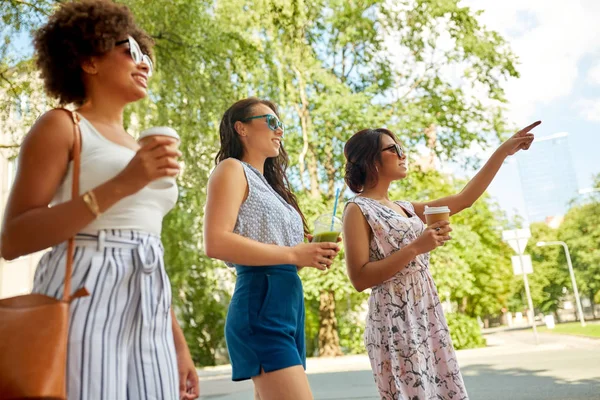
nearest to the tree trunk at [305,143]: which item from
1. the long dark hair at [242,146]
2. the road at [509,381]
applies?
the road at [509,381]

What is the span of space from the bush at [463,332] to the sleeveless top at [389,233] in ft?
55.1

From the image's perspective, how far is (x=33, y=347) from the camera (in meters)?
1.37

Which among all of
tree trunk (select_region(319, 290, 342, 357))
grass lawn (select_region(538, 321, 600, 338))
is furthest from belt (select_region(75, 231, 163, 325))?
tree trunk (select_region(319, 290, 342, 357))

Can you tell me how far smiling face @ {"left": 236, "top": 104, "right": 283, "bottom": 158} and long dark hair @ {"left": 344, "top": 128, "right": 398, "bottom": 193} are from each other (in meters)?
0.64

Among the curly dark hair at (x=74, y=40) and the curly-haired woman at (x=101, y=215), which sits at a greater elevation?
the curly dark hair at (x=74, y=40)

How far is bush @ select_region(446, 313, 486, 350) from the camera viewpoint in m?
19.2

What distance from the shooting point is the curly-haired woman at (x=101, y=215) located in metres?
1.51

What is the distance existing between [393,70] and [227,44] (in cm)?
977

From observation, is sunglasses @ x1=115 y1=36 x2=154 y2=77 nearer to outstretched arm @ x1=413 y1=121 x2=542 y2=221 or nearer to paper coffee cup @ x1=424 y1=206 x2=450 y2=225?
paper coffee cup @ x1=424 y1=206 x2=450 y2=225

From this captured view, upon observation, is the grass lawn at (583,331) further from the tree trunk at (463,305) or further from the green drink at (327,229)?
the green drink at (327,229)

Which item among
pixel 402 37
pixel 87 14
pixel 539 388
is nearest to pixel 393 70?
pixel 402 37

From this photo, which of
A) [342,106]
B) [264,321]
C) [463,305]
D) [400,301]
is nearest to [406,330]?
[400,301]

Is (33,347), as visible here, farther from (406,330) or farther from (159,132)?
(406,330)

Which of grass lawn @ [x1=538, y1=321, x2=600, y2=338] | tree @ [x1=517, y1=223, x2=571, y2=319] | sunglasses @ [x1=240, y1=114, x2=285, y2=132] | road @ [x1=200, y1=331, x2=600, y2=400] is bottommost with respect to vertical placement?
road @ [x1=200, y1=331, x2=600, y2=400]
